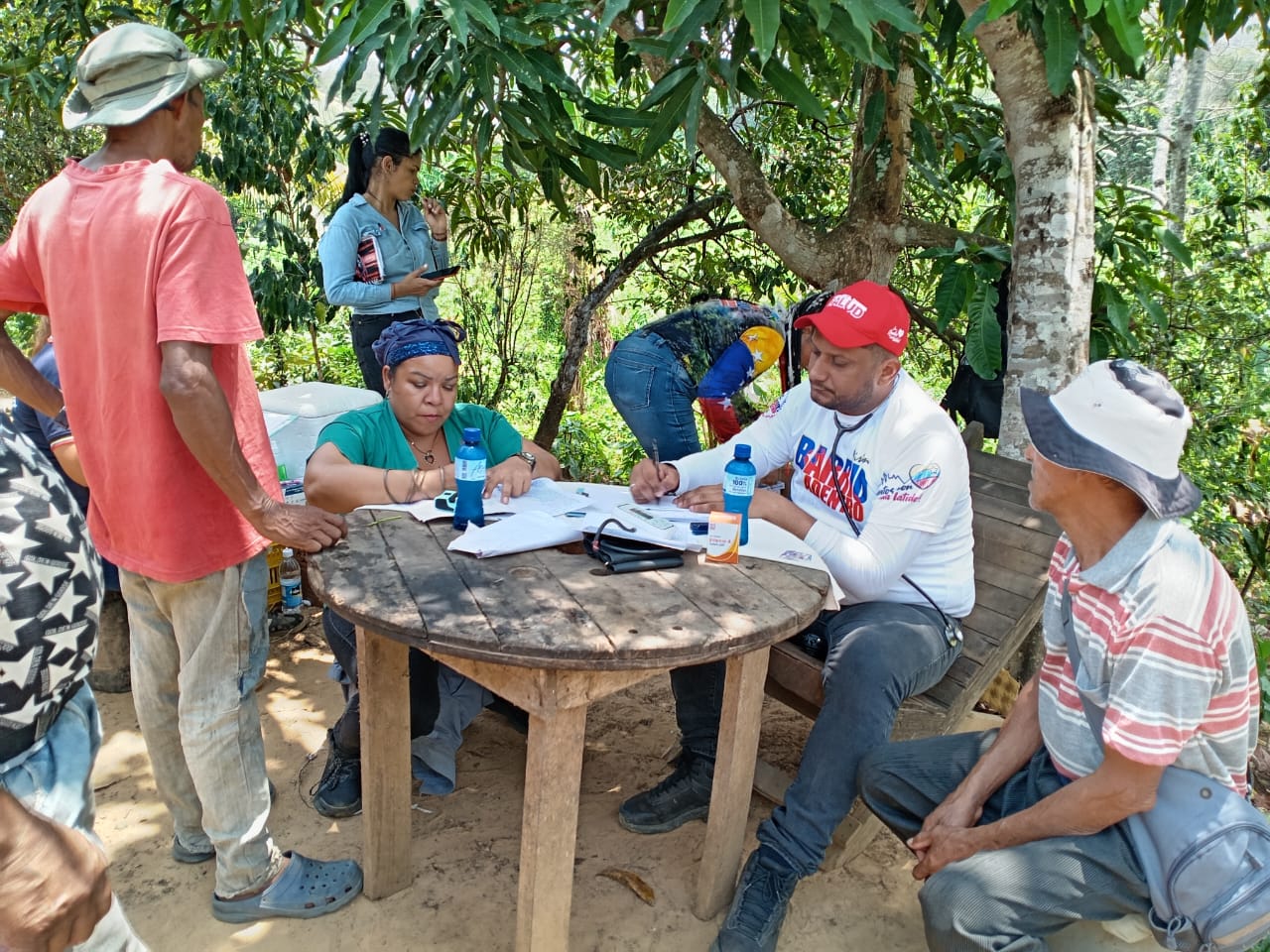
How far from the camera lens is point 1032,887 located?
1698mm

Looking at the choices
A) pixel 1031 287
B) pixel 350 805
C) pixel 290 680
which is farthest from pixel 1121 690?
pixel 290 680

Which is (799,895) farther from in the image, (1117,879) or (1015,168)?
(1015,168)

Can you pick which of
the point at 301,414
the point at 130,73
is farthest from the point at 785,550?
the point at 301,414

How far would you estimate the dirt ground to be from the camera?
224 centimetres

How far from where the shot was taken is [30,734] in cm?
107

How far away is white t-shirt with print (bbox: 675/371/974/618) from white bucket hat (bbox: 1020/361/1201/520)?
652mm

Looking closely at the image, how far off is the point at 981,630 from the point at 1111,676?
3.36ft

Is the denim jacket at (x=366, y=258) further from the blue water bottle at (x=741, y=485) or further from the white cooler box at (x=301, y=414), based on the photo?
the blue water bottle at (x=741, y=485)

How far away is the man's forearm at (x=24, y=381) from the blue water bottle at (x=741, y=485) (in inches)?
68.7

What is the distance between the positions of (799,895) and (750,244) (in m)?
4.22

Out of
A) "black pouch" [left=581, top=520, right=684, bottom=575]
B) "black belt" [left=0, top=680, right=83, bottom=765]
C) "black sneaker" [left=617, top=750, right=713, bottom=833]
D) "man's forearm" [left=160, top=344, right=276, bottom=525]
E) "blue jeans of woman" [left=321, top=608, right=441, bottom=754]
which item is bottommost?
"black sneaker" [left=617, top=750, right=713, bottom=833]

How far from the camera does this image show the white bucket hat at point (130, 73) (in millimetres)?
1896

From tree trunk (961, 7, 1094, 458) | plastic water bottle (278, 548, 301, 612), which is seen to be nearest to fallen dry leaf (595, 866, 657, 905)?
tree trunk (961, 7, 1094, 458)

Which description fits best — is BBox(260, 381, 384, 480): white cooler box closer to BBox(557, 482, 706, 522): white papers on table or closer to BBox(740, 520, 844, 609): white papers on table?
BBox(557, 482, 706, 522): white papers on table
